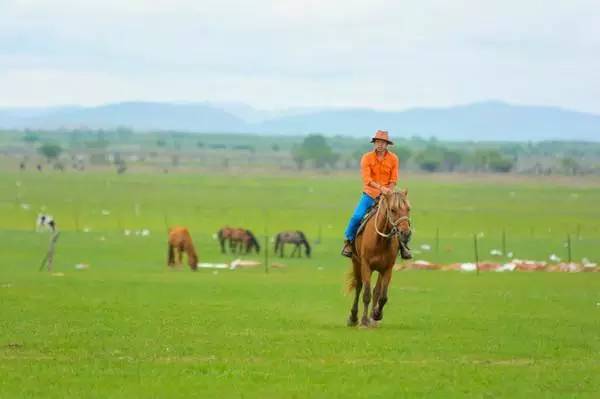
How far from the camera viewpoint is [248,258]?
53.6m

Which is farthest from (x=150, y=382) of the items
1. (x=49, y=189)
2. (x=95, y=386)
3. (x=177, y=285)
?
(x=49, y=189)

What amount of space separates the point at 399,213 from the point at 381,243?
847 millimetres

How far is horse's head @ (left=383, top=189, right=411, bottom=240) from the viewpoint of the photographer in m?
19.0

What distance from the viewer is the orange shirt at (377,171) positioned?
19.9 m

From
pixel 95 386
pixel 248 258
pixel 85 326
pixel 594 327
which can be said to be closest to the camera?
pixel 95 386

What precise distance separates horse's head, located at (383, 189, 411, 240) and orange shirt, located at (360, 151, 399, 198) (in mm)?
774

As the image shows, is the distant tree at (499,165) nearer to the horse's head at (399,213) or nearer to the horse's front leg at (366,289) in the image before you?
the horse's front leg at (366,289)

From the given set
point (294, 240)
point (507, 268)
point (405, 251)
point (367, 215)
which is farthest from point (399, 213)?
point (294, 240)

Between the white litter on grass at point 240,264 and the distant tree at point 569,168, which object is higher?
the distant tree at point 569,168

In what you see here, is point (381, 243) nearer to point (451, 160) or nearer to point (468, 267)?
point (468, 267)

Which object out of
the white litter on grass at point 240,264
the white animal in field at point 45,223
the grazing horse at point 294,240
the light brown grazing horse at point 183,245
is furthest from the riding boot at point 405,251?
the white animal in field at point 45,223

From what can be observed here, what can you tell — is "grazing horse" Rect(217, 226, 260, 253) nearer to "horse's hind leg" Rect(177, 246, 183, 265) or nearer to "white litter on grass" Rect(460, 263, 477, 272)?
"horse's hind leg" Rect(177, 246, 183, 265)

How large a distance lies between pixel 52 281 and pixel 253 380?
19819mm

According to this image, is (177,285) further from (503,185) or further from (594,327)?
(503,185)
